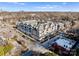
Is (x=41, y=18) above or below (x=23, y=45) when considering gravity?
above

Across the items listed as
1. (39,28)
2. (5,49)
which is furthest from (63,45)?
(5,49)

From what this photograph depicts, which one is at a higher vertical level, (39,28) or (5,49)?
(39,28)

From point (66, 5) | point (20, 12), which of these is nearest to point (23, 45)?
point (20, 12)

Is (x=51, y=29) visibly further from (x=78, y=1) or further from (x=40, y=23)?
(x=78, y=1)

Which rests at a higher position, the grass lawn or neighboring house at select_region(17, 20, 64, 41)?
neighboring house at select_region(17, 20, 64, 41)

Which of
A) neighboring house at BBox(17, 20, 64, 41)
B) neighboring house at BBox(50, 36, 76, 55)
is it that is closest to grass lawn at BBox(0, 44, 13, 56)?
Result: neighboring house at BBox(17, 20, 64, 41)

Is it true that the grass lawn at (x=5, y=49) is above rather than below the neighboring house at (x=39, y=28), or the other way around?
below

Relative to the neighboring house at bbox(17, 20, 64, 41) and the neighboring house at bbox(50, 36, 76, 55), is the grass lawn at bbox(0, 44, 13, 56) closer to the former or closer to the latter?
the neighboring house at bbox(17, 20, 64, 41)

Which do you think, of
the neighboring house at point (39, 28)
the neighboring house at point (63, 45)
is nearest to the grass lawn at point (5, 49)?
the neighboring house at point (39, 28)

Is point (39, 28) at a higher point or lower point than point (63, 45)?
higher

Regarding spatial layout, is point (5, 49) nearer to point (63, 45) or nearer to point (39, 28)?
point (39, 28)

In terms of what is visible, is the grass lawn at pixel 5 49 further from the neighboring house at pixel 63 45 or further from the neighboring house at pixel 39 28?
the neighboring house at pixel 63 45
